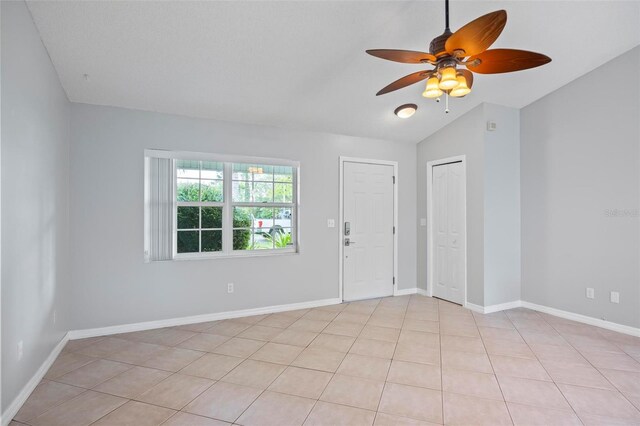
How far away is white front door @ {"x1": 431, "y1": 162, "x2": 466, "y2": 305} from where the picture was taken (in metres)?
4.51

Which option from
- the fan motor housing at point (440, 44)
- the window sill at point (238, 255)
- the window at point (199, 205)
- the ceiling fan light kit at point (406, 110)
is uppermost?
the ceiling fan light kit at point (406, 110)

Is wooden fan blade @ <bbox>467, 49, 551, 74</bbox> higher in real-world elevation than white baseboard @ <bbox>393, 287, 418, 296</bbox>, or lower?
higher

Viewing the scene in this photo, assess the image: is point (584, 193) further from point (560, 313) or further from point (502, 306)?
point (502, 306)

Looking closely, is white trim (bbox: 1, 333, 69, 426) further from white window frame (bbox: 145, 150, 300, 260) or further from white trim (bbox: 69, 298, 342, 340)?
white window frame (bbox: 145, 150, 300, 260)

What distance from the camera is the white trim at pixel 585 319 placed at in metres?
3.47

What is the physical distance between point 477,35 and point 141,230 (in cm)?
351

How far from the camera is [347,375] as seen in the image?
260 centimetres

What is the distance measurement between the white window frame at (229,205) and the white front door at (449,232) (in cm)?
212

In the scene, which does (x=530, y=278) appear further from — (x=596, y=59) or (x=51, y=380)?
(x=51, y=380)

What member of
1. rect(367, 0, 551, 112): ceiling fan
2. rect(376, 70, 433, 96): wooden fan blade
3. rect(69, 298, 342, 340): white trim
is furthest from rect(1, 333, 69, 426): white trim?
rect(376, 70, 433, 96): wooden fan blade

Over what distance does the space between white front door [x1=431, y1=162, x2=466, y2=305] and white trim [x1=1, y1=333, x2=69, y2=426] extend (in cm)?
453

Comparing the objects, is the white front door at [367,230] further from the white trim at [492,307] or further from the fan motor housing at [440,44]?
the fan motor housing at [440,44]

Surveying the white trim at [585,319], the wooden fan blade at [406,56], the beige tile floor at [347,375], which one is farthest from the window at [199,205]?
the white trim at [585,319]

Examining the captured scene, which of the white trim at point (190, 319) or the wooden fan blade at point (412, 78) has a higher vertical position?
the wooden fan blade at point (412, 78)
